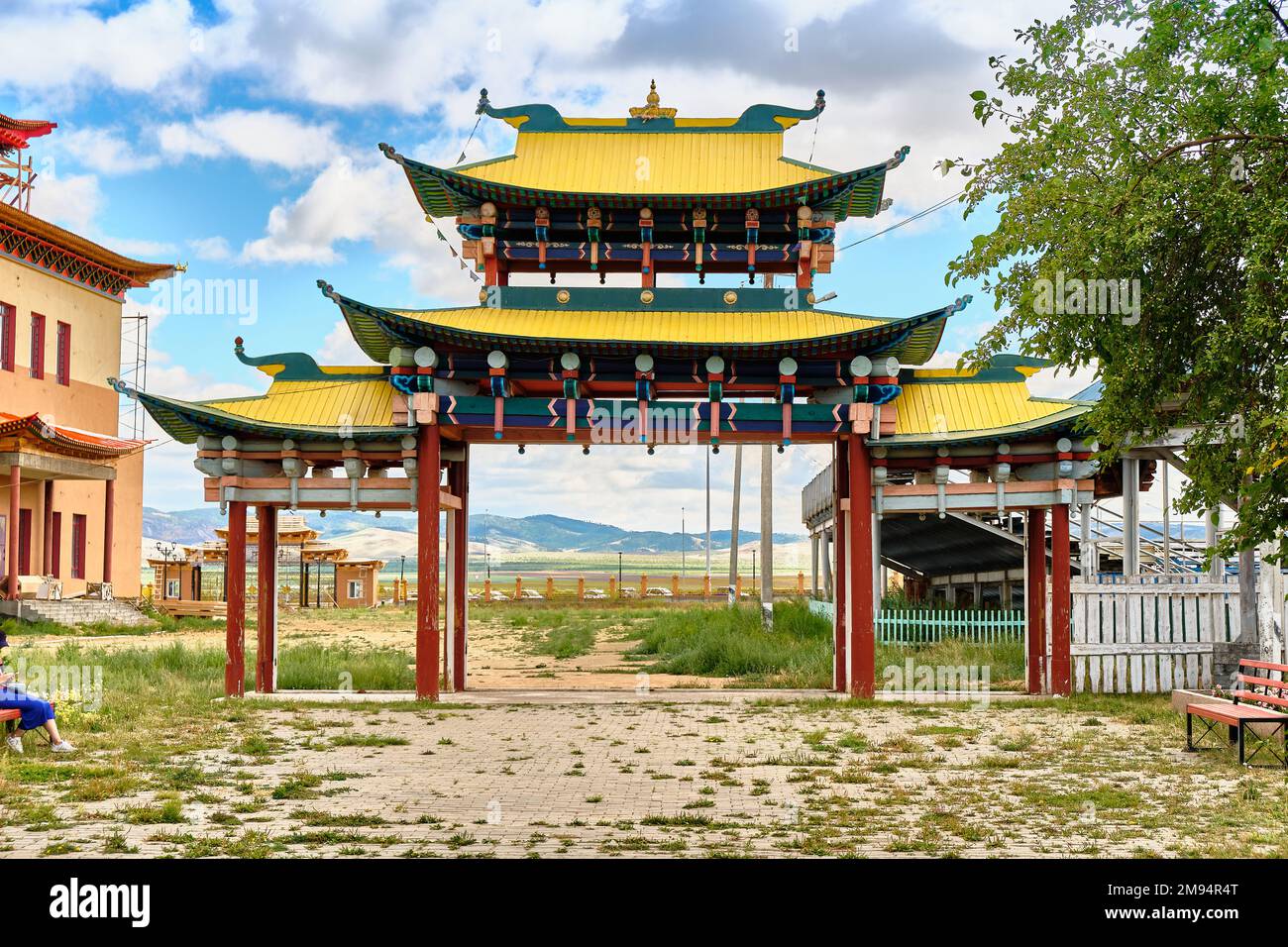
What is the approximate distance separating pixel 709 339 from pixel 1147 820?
1042 cm

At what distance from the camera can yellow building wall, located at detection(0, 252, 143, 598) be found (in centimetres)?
3838

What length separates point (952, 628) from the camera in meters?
23.4

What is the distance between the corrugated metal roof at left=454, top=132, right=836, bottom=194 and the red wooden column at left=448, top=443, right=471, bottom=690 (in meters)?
4.82

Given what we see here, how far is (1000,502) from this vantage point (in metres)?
18.4

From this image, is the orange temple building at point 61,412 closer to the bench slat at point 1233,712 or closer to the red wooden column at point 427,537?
the red wooden column at point 427,537

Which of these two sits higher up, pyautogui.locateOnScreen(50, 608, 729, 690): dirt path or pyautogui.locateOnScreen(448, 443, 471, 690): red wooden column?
pyautogui.locateOnScreen(448, 443, 471, 690): red wooden column

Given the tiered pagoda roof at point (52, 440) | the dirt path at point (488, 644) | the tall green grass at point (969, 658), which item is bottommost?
the dirt path at point (488, 644)

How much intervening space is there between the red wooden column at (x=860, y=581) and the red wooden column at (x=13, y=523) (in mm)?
26507

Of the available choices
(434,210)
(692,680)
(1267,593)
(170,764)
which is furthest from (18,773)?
(1267,593)

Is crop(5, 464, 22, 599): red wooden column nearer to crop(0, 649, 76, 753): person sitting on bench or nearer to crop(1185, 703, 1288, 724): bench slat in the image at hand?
crop(0, 649, 76, 753): person sitting on bench

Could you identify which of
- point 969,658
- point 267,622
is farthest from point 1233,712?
point 267,622

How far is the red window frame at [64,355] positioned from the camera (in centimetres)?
4069

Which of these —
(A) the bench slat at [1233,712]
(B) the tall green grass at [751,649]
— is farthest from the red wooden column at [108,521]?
(A) the bench slat at [1233,712]

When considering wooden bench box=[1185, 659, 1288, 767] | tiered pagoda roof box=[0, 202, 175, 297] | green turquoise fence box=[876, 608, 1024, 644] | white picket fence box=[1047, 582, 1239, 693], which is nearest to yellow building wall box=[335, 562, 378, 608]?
tiered pagoda roof box=[0, 202, 175, 297]
